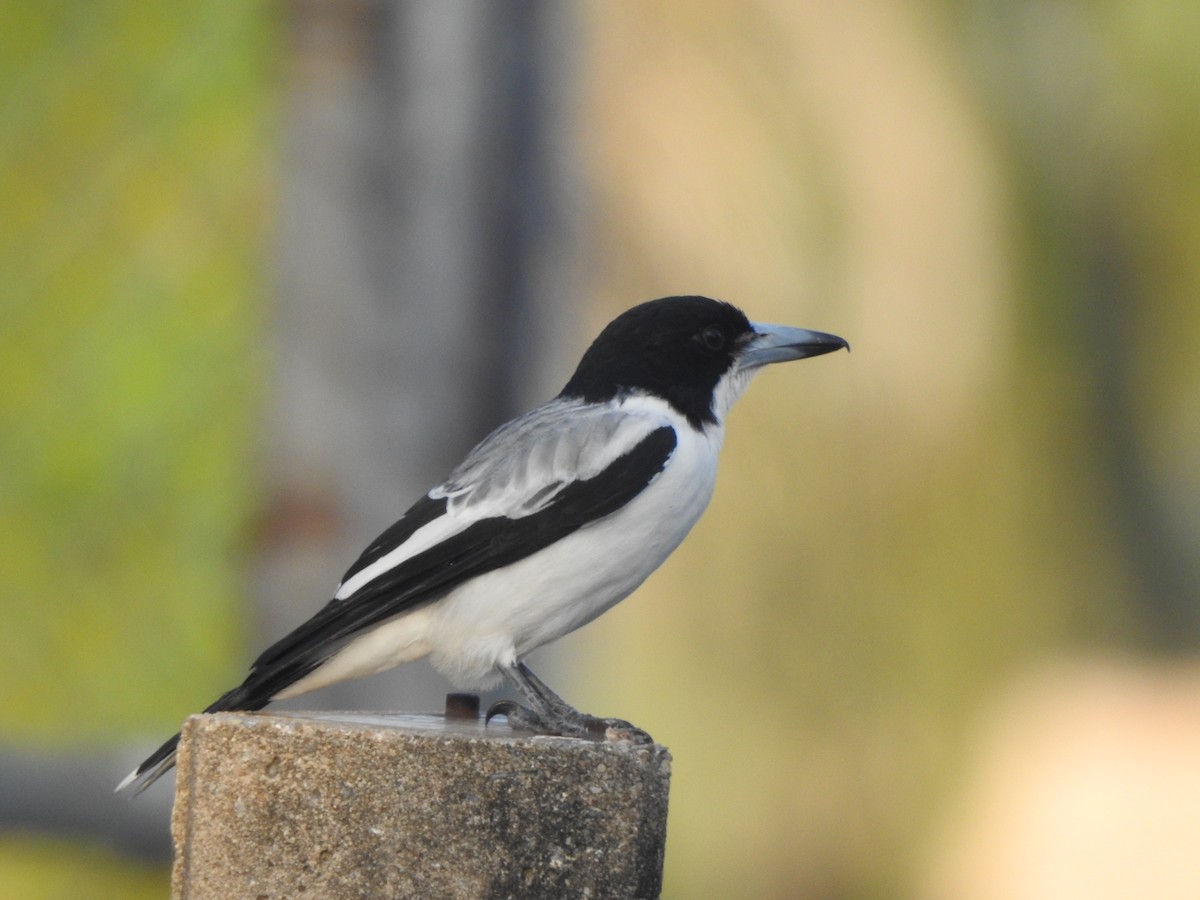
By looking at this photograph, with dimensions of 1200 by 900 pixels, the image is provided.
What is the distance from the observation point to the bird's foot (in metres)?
2.89

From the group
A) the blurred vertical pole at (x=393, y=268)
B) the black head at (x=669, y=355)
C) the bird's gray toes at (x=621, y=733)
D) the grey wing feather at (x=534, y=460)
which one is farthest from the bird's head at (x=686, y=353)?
the bird's gray toes at (x=621, y=733)

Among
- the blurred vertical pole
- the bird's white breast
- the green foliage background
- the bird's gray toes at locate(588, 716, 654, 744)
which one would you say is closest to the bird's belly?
the bird's white breast

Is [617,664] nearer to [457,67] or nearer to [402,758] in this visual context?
[457,67]

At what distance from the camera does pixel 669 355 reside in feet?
12.3

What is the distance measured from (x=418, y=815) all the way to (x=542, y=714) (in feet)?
2.85

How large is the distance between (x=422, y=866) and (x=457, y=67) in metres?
2.58

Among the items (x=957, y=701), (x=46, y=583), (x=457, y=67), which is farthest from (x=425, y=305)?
(x=957, y=701)

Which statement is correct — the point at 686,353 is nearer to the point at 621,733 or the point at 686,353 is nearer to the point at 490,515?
the point at 490,515

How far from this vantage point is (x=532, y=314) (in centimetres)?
438

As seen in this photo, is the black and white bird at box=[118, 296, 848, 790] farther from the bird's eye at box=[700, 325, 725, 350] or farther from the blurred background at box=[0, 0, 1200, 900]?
the blurred background at box=[0, 0, 1200, 900]

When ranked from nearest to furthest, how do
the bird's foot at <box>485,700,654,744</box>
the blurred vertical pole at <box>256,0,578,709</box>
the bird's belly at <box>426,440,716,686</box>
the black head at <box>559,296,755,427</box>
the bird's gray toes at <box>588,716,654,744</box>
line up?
the bird's gray toes at <box>588,716,654,744</box>, the bird's foot at <box>485,700,654,744</box>, the bird's belly at <box>426,440,716,686</box>, the black head at <box>559,296,755,427</box>, the blurred vertical pole at <box>256,0,578,709</box>

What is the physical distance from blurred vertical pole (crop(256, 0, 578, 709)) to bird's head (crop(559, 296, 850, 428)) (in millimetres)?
568

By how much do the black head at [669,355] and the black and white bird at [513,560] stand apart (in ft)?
0.67

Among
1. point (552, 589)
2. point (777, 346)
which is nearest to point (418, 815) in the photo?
point (552, 589)
